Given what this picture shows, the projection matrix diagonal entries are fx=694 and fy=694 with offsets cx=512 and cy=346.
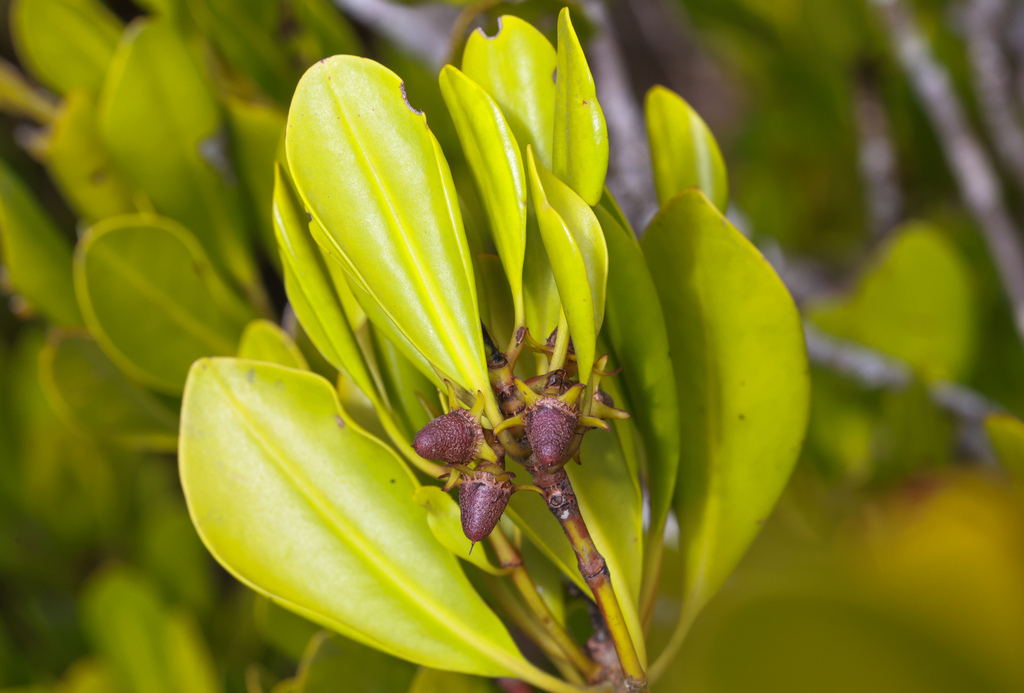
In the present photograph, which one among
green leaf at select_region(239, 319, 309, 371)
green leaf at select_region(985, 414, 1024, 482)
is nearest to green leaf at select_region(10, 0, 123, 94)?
green leaf at select_region(239, 319, 309, 371)

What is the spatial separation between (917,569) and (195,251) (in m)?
0.56

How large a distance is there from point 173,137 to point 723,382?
1.67 feet

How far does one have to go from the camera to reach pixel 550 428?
29 cm

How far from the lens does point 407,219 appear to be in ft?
1.11

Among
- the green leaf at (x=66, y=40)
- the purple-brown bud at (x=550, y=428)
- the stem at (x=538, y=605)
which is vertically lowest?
the stem at (x=538, y=605)

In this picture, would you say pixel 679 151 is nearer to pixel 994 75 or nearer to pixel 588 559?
pixel 588 559

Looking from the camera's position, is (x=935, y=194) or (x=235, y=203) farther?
(x=935, y=194)

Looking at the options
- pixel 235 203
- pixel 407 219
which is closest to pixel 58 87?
pixel 235 203

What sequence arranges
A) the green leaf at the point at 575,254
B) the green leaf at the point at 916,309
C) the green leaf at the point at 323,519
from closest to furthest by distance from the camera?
the green leaf at the point at 575,254 < the green leaf at the point at 323,519 < the green leaf at the point at 916,309

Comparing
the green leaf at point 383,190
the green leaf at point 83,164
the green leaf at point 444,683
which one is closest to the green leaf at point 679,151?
the green leaf at point 383,190

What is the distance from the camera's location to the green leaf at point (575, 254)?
283 mm

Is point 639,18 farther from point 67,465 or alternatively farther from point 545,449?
point 545,449

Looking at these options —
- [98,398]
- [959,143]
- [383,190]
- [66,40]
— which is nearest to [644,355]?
[383,190]

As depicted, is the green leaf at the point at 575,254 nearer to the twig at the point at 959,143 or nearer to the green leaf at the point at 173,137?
the green leaf at the point at 173,137
